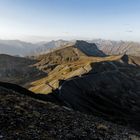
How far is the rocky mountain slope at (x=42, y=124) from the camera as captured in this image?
26.8m

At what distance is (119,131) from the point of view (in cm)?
3578

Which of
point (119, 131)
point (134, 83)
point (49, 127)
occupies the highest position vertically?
point (49, 127)

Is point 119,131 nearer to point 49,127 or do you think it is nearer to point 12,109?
point 49,127

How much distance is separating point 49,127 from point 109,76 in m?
145

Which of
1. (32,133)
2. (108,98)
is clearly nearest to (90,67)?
(108,98)

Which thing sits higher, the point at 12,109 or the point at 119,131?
the point at 12,109

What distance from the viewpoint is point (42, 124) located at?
29844 mm

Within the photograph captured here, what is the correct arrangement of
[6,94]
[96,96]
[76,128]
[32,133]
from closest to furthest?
1. [32,133]
2. [76,128]
3. [6,94]
4. [96,96]

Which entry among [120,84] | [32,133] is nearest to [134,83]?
[120,84]

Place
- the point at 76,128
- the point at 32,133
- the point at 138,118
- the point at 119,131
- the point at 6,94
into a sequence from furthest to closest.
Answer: the point at 138,118 → the point at 6,94 → the point at 119,131 → the point at 76,128 → the point at 32,133

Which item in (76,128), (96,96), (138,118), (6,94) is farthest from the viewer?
(96,96)

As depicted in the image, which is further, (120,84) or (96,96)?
Answer: (120,84)

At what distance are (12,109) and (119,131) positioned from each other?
14539 mm

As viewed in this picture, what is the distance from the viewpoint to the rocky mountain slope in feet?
87.8
